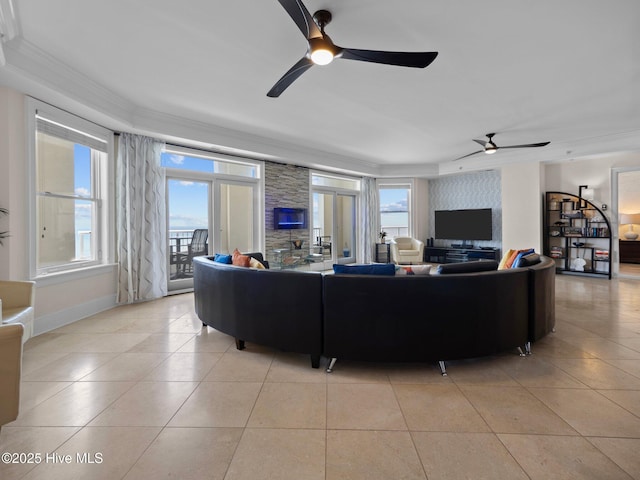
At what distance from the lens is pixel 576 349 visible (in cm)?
274

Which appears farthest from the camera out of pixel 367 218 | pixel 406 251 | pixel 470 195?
pixel 367 218

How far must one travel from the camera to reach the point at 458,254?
8102 millimetres

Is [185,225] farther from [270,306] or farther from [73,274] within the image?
[270,306]

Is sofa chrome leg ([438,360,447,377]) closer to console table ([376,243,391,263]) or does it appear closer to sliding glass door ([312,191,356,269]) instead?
sliding glass door ([312,191,356,269])

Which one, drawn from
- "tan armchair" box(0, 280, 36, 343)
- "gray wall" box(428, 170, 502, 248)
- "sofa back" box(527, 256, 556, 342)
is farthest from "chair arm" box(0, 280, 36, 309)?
"gray wall" box(428, 170, 502, 248)

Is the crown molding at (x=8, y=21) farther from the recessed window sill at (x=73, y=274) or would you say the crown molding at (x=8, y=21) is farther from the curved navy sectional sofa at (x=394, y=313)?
the curved navy sectional sofa at (x=394, y=313)

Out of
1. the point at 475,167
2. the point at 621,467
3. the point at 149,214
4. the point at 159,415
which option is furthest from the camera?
the point at 475,167

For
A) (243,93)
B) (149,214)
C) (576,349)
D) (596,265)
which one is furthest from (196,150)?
(596,265)

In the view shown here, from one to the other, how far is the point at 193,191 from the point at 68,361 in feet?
11.1

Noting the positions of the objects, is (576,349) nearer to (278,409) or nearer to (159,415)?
(278,409)

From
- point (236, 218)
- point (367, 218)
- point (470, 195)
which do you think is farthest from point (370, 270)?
point (470, 195)

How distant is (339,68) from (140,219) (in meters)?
3.55

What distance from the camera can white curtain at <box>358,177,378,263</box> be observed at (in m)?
8.41

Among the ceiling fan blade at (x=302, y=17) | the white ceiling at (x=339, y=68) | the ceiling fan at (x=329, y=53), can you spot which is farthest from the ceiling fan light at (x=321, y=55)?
the white ceiling at (x=339, y=68)
